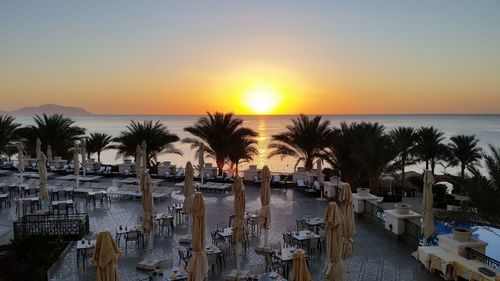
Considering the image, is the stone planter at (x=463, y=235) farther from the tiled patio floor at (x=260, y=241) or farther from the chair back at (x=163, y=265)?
the chair back at (x=163, y=265)

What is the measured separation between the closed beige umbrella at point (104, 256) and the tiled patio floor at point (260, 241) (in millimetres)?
3951

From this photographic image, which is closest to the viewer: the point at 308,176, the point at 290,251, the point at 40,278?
the point at 40,278

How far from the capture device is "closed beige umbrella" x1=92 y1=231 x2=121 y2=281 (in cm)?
805

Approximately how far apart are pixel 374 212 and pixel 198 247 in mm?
10488

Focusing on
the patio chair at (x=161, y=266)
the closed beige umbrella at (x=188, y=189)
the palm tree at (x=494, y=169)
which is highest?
the palm tree at (x=494, y=169)

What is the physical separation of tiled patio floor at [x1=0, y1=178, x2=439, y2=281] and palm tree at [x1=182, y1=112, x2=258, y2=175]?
7061 millimetres

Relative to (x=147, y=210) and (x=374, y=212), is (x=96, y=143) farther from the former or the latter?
(x=374, y=212)

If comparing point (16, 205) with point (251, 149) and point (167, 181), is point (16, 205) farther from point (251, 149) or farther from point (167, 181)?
point (251, 149)

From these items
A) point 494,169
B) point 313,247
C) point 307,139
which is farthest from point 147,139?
point 494,169

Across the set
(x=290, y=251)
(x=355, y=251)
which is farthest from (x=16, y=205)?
(x=355, y=251)

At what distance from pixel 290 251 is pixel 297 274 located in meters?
3.99

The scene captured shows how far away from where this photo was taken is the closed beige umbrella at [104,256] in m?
8.05

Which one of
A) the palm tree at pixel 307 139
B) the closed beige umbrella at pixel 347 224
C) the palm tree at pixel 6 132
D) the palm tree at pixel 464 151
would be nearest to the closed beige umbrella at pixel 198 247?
the closed beige umbrella at pixel 347 224

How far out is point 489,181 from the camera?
12117 mm
